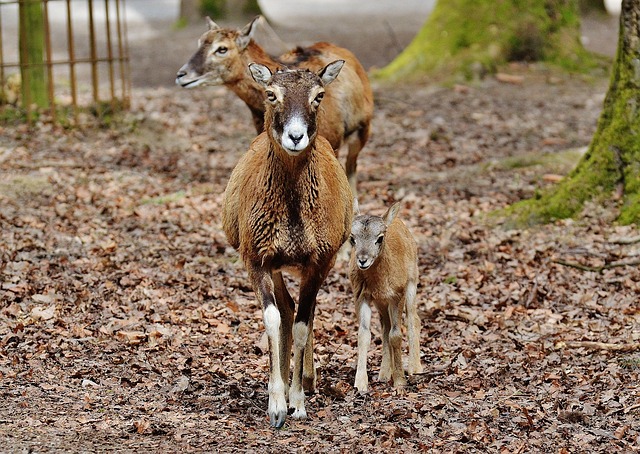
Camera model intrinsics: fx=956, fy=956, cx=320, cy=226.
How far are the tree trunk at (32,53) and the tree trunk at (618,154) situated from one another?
851 cm

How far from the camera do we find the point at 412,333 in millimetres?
7426

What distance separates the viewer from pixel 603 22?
28.1 metres

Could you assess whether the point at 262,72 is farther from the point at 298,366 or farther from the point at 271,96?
the point at 298,366

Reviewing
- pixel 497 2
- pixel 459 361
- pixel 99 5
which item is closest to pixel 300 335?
pixel 459 361

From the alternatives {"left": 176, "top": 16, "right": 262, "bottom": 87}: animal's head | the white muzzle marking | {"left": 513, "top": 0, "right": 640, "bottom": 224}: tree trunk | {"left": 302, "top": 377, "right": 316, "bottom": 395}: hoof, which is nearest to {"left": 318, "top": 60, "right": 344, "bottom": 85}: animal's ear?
the white muzzle marking

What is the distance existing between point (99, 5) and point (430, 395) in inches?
1357

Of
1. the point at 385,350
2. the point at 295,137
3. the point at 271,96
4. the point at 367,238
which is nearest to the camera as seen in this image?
the point at 295,137

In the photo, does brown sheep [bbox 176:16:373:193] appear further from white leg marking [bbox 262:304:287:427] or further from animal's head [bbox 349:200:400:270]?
white leg marking [bbox 262:304:287:427]

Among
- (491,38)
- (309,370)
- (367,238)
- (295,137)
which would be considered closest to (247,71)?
(367,238)

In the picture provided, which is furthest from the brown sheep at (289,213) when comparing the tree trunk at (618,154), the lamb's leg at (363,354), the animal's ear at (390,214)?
the tree trunk at (618,154)

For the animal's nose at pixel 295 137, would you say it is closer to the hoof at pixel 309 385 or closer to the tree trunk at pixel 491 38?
the hoof at pixel 309 385

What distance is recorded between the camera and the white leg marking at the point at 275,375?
611cm

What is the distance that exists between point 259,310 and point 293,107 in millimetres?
3059

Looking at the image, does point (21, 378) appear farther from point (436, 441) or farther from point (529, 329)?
point (529, 329)
